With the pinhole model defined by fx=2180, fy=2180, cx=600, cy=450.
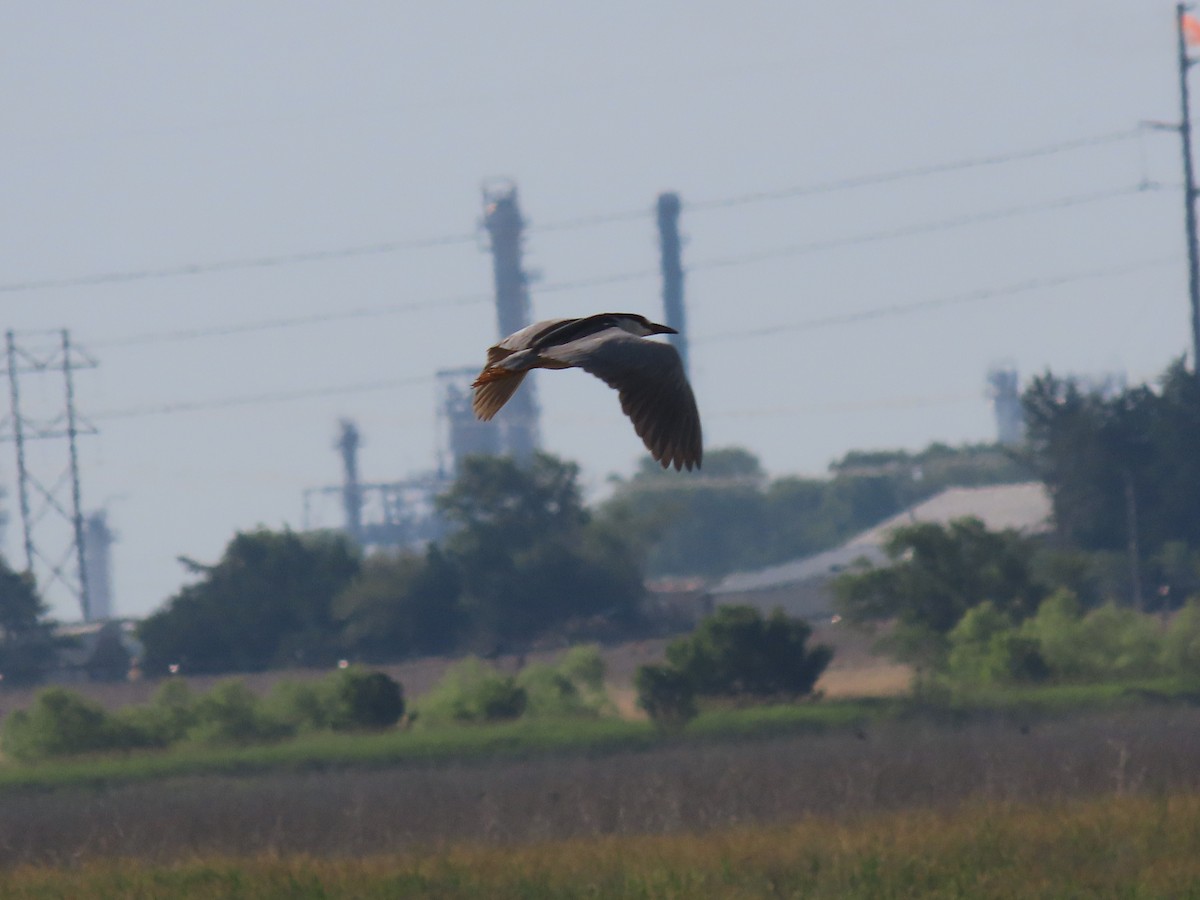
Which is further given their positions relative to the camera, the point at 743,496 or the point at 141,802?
the point at 743,496

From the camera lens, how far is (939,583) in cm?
4606

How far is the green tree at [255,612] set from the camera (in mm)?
61000

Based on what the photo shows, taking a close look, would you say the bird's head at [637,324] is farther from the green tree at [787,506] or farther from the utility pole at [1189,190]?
the green tree at [787,506]

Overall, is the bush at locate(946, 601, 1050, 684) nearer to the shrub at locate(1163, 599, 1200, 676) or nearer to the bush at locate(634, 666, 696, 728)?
the shrub at locate(1163, 599, 1200, 676)

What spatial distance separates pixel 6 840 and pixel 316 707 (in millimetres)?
14530

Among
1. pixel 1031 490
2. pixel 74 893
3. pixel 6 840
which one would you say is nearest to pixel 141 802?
pixel 6 840

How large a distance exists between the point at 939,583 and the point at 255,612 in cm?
2317

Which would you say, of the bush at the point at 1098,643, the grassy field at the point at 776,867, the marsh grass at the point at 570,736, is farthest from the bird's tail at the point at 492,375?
the bush at the point at 1098,643

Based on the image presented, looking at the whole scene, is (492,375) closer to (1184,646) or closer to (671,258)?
(1184,646)

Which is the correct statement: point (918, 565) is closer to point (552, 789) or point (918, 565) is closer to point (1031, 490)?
point (552, 789)

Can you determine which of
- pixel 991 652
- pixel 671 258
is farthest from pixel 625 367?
pixel 671 258

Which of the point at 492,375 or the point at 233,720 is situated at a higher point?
the point at 492,375

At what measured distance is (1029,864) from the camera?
2112 centimetres

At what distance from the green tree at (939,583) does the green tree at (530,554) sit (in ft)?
54.9
